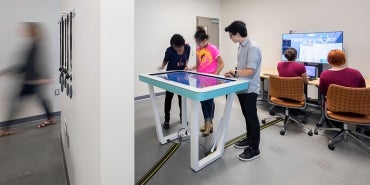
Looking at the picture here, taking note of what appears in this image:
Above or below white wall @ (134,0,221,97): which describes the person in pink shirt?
below

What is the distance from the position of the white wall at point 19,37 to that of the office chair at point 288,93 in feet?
11.4

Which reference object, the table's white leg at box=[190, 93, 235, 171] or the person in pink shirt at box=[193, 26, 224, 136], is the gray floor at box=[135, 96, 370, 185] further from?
the person in pink shirt at box=[193, 26, 224, 136]

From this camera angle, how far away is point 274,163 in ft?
8.18

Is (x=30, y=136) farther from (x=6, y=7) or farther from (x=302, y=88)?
(x=302, y=88)

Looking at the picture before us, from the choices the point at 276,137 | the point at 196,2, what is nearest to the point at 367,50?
the point at 276,137

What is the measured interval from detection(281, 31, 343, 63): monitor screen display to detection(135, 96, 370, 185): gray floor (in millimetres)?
1640

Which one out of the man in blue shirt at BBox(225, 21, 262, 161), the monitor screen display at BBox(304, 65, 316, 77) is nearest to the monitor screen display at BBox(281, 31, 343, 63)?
the monitor screen display at BBox(304, 65, 316, 77)

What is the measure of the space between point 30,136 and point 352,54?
18.0 feet

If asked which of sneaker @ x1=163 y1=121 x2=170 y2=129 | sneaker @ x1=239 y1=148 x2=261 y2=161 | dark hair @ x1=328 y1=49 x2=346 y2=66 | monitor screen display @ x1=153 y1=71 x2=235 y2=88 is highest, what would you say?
dark hair @ x1=328 y1=49 x2=346 y2=66

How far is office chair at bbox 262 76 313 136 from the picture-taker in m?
3.21

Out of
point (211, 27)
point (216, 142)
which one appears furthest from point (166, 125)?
point (211, 27)

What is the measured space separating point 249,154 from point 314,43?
2985 mm

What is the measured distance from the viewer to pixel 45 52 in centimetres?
332

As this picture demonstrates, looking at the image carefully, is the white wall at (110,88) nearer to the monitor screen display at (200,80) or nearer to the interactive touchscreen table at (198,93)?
the interactive touchscreen table at (198,93)
